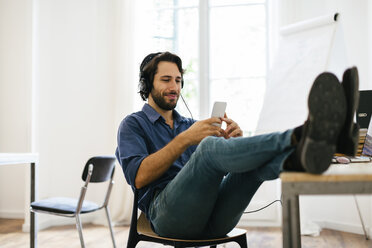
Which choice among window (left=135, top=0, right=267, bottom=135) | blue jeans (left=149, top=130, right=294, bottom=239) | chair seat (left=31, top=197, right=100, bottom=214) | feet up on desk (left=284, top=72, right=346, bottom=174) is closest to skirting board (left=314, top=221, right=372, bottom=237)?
window (left=135, top=0, right=267, bottom=135)

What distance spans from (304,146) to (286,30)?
0.54 m

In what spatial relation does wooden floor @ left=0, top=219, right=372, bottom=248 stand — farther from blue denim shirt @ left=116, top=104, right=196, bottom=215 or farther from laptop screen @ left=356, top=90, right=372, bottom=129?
blue denim shirt @ left=116, top=104, right=196, bottom=215

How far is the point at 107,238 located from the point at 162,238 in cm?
197

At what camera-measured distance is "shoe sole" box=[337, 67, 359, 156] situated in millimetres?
883

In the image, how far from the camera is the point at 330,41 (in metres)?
1.09

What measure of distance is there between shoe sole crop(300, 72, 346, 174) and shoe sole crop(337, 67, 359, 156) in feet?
0.17

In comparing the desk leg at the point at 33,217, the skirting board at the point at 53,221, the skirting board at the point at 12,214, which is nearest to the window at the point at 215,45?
the skirting board at the point at 53,221

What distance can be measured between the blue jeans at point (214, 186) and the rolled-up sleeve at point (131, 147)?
0.42ft

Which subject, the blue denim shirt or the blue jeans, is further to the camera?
the blue denim shirt

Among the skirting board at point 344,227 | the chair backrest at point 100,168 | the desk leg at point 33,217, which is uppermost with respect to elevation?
the chair backrest at point 100,168

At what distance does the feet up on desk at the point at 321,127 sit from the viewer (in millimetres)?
796

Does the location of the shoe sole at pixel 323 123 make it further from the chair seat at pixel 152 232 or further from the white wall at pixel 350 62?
the white wall at pixel 350 62

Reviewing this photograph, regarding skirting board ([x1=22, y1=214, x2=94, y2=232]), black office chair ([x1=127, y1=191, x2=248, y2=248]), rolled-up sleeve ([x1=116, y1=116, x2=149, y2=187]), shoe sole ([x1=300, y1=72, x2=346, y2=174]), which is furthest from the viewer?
skirting board ([x1=22, y1=214, x2=94, y2=232])

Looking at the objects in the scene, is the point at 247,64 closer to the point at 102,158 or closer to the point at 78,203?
the point at 102,158
